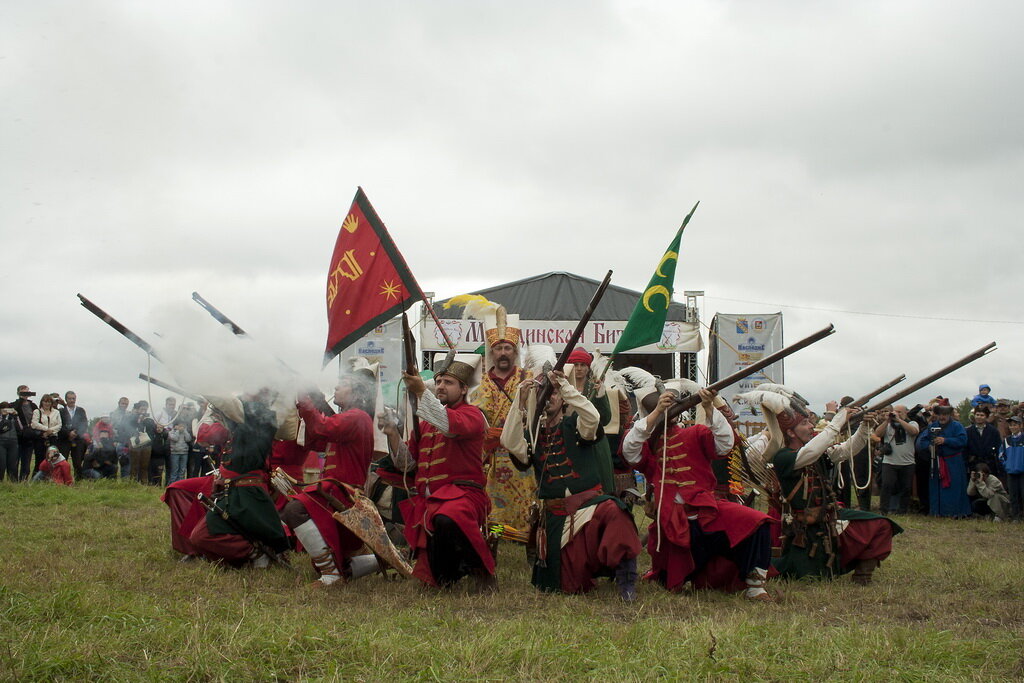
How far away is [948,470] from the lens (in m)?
12.9

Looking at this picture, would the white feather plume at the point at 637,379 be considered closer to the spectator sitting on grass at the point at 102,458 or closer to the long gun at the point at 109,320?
the long gun at the point at 109,320

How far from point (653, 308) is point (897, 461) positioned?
7756 mm

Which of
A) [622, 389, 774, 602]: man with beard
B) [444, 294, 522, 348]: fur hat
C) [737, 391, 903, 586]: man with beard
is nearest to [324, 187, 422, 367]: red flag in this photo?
[444, 294, 522, 348]: fur hat

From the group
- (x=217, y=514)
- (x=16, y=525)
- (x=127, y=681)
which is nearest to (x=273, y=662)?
(x=127, y=681)

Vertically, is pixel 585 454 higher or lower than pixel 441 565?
higher

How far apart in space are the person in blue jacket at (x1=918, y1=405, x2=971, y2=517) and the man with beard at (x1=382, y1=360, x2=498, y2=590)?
8.55 m

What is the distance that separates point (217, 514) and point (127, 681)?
12.0ft

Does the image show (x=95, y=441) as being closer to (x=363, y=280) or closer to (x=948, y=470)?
(x=363, y=280)

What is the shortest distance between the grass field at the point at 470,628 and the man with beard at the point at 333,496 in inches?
12.7

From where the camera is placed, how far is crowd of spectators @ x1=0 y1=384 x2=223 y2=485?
13.9 meters

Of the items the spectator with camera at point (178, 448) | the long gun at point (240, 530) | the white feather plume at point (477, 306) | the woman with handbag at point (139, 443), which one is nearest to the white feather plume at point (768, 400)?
the white feather plume at point (477, 306)

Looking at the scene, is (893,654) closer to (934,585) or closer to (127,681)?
(934,585)

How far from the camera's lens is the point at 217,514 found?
753 cm

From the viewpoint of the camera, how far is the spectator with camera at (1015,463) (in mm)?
12031
